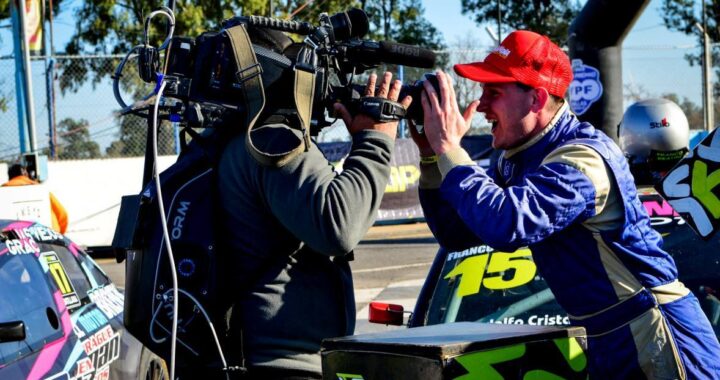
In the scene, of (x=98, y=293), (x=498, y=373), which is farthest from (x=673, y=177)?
(x=98, y=293)

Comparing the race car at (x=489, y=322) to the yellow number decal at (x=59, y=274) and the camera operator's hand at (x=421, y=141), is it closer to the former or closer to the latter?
the camera operator's hand at (x=421, y=141)

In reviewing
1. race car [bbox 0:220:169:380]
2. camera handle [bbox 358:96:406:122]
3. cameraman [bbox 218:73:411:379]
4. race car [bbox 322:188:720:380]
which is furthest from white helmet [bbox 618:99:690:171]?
cameraman [bbox 218:73:411:379]

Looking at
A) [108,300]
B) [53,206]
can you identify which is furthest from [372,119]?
[53,206]

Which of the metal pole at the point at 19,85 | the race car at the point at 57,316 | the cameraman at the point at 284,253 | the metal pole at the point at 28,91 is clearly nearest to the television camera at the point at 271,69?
the cameraman at the point at 284,253

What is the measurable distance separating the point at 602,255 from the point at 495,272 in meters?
1.80

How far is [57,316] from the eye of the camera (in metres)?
5.31

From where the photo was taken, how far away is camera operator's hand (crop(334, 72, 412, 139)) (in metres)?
2.72

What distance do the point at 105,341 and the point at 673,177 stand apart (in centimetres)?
333

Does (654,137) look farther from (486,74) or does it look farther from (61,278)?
(486,74)

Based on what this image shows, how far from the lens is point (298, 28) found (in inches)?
113

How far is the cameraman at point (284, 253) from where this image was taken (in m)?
2.57

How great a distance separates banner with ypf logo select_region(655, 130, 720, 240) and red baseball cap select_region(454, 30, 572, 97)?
37.6 inches

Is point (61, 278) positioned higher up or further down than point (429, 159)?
further down

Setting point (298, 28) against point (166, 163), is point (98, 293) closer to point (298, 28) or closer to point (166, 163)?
point (298, 28)
